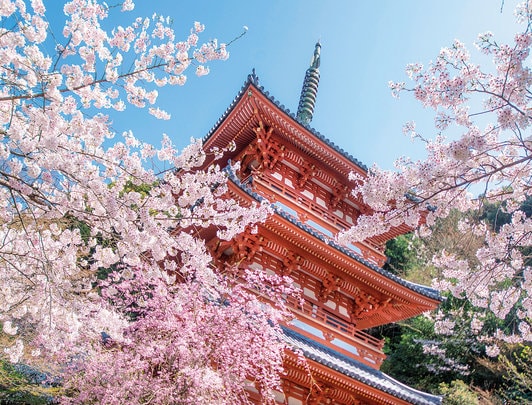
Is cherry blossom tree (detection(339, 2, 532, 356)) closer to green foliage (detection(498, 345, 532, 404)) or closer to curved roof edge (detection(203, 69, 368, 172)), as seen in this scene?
curved roof edge (detection(203, 69, 368, 172))

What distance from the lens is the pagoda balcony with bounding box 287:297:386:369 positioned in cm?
1013

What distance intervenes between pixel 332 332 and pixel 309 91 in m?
9.72

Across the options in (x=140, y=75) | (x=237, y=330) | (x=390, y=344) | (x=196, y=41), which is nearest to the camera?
(x=140, y=75)

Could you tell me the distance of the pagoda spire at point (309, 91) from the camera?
16328 mm

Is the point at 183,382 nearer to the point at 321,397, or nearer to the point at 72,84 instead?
the point at 321,397

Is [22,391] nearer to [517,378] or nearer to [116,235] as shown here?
[116,235]

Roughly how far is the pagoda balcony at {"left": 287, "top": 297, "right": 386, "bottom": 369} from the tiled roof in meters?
0.16

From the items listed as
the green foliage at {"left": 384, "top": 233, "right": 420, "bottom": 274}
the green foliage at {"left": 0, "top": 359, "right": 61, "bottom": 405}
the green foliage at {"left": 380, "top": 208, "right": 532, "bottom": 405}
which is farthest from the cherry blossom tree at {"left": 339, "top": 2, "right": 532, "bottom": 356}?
the green foliage at {"left": 384, "top": 233, "right": 420, "bottom": 274}

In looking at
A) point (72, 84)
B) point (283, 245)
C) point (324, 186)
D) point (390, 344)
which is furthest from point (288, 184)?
point (390, 344)

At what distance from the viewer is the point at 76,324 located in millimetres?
5512

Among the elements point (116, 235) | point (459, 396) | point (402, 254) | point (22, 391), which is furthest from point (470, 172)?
point (402, 254)

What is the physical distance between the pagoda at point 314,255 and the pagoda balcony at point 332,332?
2cm

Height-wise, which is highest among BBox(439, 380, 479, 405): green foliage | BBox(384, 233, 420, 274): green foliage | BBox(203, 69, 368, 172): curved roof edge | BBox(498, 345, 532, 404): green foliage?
BBox(384, 233, 420, 274): green foliage

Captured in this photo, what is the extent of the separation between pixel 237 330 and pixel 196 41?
4.74m
